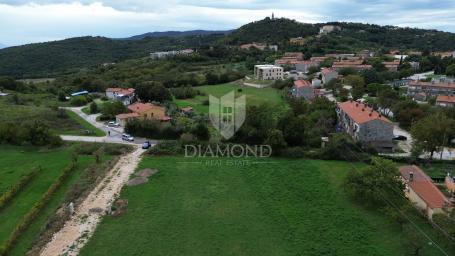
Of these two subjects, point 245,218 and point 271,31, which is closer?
point 245,218

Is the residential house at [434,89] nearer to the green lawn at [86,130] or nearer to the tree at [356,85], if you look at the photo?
the tree at [356,85]

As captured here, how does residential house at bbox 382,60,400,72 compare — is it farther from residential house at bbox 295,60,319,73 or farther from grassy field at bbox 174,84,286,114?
grassy field at bbox 174,84,286,114

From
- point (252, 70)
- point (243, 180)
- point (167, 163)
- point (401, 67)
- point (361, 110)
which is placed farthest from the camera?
point (252, 70)

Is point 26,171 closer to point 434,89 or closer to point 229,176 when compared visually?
point 229,176

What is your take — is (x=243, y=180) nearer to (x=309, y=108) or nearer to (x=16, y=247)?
(x=16, y=247)

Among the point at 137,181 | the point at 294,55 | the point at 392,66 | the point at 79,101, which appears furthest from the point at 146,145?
the point at 294,55

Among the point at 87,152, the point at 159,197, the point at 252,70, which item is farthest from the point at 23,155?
the point at 252,70
